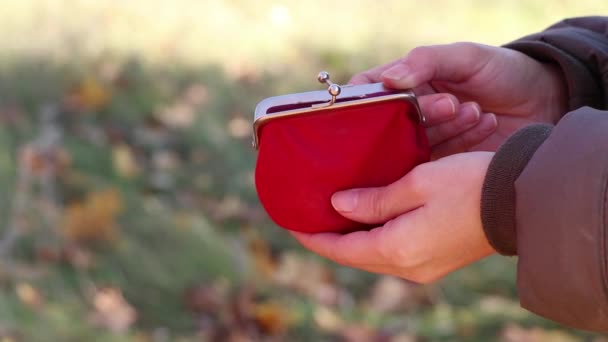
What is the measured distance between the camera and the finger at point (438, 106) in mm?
1020

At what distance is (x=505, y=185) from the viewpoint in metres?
0.82

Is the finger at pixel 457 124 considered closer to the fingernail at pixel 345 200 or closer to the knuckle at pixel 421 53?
the knuckle at pixel 421 53

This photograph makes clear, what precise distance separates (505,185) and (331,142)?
20 centimetres

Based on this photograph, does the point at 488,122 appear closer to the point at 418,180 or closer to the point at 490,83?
the point at 490,83

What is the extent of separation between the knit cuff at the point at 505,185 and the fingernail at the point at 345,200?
0.50 feet

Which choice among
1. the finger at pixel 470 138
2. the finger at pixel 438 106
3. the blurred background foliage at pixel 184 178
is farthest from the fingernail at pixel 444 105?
the blurred background foliage at pixel 184 178

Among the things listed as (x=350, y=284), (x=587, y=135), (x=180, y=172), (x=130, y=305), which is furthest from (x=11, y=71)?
(x=587, y=135)

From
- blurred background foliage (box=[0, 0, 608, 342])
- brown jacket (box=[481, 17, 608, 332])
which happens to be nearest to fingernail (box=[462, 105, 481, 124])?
brown jacket (box=[481, 17, 608, 332])

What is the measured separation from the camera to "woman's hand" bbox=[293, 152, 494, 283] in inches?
33.7

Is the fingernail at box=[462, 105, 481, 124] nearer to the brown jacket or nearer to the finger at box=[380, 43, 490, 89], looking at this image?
the finger at box=[380, 43, 490, 89]

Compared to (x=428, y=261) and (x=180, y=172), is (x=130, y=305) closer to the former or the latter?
(x=180, y=172)

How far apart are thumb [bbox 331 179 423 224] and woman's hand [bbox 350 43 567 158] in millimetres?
176

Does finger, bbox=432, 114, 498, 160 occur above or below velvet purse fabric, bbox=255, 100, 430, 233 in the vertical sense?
below

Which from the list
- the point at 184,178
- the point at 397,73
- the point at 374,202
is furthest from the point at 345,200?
the point at 184,178
